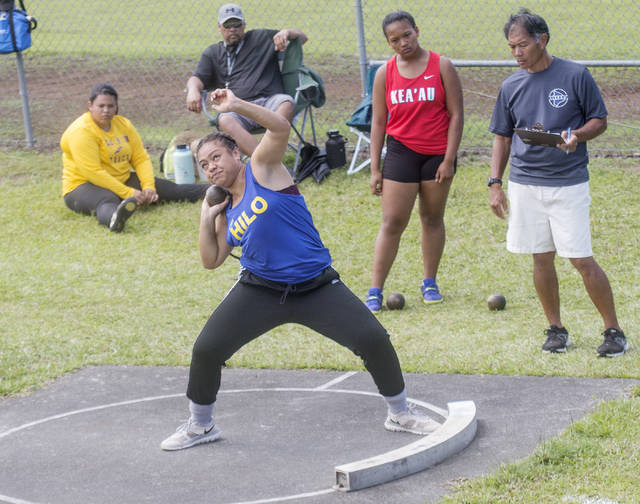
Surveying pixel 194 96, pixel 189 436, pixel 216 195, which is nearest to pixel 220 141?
pixel 216 195

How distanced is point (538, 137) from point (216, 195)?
6.84 feet

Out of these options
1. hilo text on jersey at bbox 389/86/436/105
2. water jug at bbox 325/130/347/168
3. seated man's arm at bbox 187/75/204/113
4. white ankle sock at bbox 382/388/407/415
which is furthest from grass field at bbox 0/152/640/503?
hilo text on jersey at bbox 389/86/436/105

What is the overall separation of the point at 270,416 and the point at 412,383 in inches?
37.6

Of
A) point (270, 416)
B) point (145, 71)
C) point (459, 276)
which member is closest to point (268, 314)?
point (270, 416)

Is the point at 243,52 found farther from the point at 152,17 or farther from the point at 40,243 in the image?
the point at 152,17

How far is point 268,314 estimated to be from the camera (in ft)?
16.5

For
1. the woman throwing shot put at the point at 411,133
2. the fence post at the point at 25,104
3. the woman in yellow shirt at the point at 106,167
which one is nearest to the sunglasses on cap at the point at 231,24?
the woman in yellow shirt at the point at 106,167

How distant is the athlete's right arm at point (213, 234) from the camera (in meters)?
5.11

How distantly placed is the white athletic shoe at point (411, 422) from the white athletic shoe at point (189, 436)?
3.10ft

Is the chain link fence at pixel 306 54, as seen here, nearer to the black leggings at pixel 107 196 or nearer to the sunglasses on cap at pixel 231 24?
the sunglasses on cap at pixel 231 24

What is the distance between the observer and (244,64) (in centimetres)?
1066

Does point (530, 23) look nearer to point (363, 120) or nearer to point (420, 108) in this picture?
point (420, 108)

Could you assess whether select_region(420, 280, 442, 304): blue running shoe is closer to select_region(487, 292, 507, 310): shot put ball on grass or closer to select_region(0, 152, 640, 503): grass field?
select_region(0, 152, 640, 503): grass field

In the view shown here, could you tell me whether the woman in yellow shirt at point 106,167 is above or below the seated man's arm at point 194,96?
below
